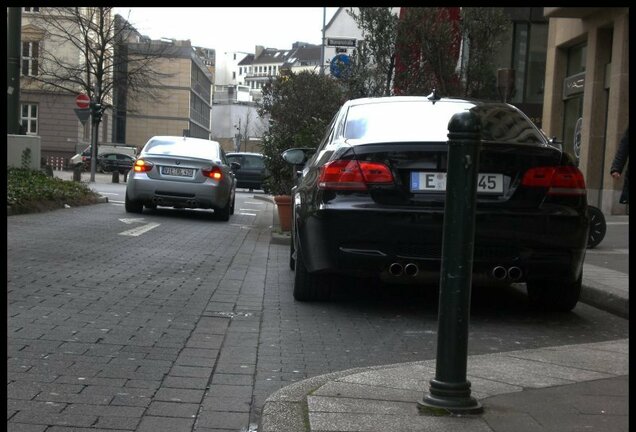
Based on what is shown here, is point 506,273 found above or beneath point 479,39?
beneath

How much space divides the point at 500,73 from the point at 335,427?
37.3ft

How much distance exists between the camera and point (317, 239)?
6.33m

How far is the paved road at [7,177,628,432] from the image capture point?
13.4ft

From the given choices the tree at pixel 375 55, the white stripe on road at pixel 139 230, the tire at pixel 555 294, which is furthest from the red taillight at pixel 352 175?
the tree at pixel 375 55

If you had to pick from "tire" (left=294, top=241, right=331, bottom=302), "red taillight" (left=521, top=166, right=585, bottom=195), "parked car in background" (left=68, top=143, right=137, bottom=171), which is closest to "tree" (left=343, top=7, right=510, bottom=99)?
"tire" (left=294, top=241, right=331, bottom=302)

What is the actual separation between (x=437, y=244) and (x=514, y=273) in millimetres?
551

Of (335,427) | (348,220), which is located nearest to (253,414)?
(335,427)

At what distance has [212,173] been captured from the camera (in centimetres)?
1625

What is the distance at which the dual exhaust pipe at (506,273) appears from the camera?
6094mm

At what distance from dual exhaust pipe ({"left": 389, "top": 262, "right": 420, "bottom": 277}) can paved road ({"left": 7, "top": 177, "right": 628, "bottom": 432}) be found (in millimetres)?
371

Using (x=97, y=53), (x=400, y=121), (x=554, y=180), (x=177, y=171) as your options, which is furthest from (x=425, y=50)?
(x=97, y=53)

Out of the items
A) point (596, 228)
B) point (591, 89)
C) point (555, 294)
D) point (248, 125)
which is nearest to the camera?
point (555, 294)

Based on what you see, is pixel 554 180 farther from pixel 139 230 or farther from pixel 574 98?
pixel 574 98

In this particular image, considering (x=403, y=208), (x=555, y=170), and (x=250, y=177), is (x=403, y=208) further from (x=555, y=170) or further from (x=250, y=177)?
(x=250, y=177)
